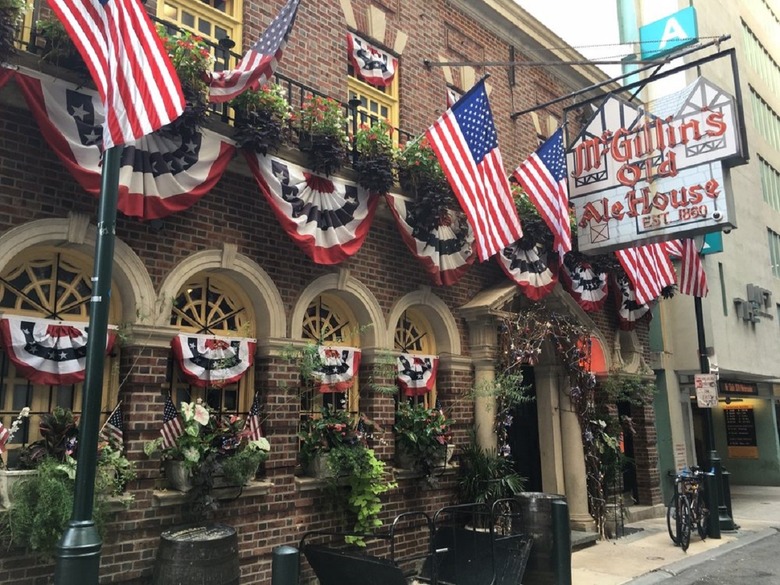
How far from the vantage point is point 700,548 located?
1102 centimetres

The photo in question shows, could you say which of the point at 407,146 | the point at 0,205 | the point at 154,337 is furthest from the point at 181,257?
the point at 407,146

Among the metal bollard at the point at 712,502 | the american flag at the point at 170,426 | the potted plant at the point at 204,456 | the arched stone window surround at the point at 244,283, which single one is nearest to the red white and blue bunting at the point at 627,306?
the metal bollard at the point at 712,502

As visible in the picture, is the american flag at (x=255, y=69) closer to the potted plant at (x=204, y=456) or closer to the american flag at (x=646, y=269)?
the potted plant at (x=204, y=456)

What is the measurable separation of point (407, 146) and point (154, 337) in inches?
173

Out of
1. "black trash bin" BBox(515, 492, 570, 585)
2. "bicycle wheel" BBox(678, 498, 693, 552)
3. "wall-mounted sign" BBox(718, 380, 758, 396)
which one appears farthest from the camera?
"wall-mounted sign" BBox(718, 380, 758, 396)

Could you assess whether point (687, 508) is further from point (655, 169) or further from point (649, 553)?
point (655, 169)

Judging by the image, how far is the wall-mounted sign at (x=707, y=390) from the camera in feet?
42.0

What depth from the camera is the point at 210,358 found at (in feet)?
23.2

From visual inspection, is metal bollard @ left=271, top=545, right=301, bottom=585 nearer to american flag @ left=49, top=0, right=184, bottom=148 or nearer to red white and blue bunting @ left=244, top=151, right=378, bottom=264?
american flag @ left=49, top=0, right=184, bottom=148

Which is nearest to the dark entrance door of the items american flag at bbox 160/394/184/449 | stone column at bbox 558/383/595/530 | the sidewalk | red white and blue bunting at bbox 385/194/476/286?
stone column at bbox 558/383/595/530

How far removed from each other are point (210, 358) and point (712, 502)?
9652 mm

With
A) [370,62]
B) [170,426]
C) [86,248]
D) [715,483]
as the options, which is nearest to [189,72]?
[86,248]

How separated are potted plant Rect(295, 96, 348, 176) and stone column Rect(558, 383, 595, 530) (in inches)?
258

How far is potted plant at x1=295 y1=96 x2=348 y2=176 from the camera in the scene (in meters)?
7.89
